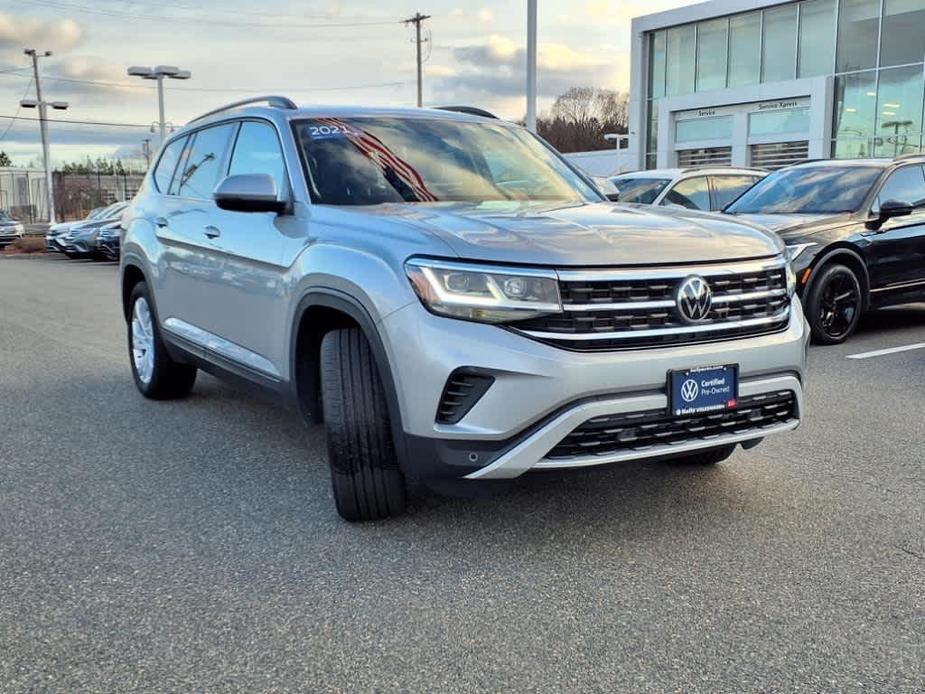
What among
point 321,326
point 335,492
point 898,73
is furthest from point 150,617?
point 898,73

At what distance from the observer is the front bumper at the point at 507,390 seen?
321 cm

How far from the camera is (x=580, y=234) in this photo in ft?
11.5

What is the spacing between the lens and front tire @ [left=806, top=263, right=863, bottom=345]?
26.7 ft

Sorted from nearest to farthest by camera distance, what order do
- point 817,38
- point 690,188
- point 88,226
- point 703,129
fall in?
point 690,188 → point 88,226 → point 817,38 → point 703,129

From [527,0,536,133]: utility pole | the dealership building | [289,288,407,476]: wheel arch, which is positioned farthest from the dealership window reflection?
[289,288,407,476]: wheel arch

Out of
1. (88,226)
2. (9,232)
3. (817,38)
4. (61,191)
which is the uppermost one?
(817,38)

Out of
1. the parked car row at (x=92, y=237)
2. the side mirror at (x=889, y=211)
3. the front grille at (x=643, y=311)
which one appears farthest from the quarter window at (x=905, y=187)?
the parked car row at (x=92, y=237)

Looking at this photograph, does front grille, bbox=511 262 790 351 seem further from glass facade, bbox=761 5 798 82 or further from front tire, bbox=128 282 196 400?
glass facade, bbox=761 5 798 82

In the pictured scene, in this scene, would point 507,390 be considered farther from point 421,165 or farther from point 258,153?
point 258,153

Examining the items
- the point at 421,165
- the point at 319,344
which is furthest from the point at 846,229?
the point at 319,344

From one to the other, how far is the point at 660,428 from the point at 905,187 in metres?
6.79

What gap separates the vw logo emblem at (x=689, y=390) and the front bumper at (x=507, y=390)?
0.06 m

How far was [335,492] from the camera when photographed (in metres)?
3.78

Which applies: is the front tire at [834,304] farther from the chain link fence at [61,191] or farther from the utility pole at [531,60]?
the chain link fence at [61,191]
